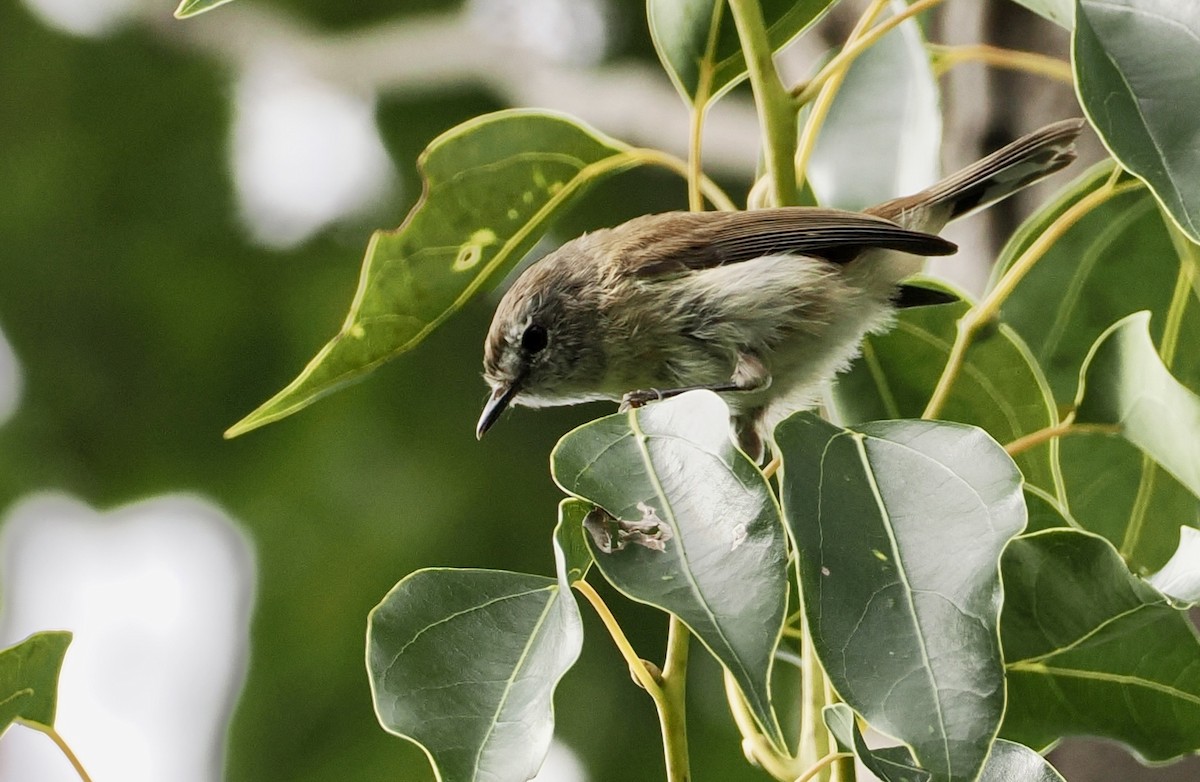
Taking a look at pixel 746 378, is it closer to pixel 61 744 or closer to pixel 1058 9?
pixel 1058 9

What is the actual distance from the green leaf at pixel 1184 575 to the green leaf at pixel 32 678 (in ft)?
3.24

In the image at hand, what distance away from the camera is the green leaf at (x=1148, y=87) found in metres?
0.92

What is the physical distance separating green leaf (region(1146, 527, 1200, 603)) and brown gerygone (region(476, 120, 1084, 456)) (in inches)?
19.2

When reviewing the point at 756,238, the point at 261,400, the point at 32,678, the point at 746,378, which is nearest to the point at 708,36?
the point at 756,238

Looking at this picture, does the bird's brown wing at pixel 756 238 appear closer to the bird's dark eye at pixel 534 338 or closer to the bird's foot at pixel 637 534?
the bird's dark eye at pixel 534 338

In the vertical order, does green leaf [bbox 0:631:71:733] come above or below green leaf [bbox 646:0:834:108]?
below

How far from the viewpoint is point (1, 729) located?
1.15 meters

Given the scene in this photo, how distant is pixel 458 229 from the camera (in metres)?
1.36

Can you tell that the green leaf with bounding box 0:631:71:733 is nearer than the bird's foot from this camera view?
No

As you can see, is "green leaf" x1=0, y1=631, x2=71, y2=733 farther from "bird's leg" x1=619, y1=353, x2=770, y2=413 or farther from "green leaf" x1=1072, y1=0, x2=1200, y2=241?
"green leaf" x1=1072, y1=0, x2=1200, y2=241

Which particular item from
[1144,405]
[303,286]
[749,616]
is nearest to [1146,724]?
[1144,405]

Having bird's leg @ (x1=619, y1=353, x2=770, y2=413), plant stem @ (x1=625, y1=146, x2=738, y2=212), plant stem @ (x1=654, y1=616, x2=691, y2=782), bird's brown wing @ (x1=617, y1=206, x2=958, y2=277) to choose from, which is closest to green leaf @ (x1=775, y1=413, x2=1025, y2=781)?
plant stem @ (x1=654, y1=616, x2=691, y2=782)

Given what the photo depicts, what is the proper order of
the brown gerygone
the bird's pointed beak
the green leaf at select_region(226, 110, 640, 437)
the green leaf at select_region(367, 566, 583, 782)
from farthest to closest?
the bird's pointed beak < the brown gerygone < the green leaf at select_region(226, 110, 640, 437) < the green leaf at select_region(367, 566, 583, 782)

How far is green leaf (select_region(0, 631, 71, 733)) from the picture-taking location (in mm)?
1155
